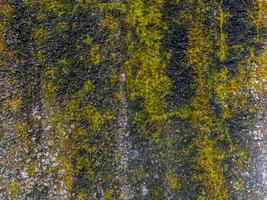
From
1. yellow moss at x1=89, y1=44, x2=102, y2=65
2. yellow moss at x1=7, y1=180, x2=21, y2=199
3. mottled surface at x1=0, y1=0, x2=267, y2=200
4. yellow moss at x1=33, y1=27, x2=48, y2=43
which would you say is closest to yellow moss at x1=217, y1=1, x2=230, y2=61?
mottled surface at x1=0, y1=0, x2=267, y2=200

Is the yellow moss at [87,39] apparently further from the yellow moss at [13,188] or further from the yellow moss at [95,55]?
the yellow moss at [13,188]

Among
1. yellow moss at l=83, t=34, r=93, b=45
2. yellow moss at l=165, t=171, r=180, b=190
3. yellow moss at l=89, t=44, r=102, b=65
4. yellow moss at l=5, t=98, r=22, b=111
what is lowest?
yellow moss at l=165, t=171, r=180, b=190

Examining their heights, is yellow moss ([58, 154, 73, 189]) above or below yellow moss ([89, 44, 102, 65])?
below

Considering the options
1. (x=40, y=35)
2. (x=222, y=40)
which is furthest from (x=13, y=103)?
(x=222, y=40)

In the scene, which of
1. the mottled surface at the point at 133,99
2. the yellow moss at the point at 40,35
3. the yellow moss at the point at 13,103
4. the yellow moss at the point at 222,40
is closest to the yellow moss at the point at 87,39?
the mottled surface at the point at 133,99

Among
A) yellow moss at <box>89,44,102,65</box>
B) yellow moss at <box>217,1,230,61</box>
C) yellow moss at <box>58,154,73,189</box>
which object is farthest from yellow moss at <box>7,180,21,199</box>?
yellow moss at <box>217,1,230,61</box>

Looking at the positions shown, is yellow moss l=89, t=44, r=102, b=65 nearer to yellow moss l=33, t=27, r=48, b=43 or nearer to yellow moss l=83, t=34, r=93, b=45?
yellow moss l=83, t=34, r=93, b=45

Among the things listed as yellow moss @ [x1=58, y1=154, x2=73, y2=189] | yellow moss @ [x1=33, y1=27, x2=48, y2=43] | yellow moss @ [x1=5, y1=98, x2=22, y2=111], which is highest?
yellow moss @ [x1=33, y1=27, x2=48, y2=43]

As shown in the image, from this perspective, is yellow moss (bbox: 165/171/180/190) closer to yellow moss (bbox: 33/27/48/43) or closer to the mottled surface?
the mottled surface

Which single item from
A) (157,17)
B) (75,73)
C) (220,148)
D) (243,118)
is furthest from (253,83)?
(75,73)

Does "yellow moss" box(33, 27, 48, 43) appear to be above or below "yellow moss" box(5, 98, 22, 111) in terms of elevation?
above
